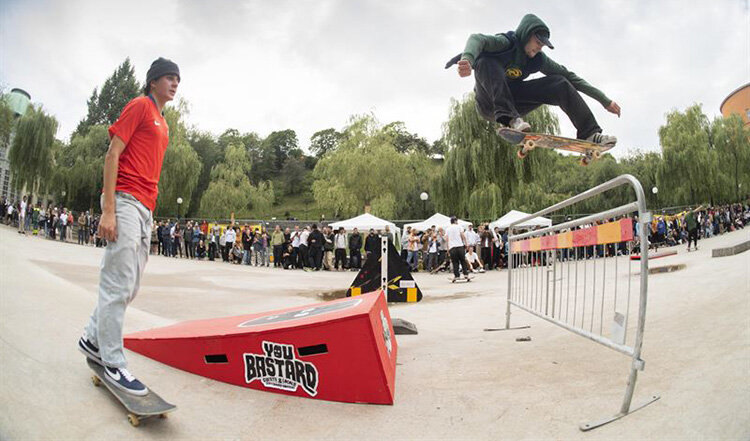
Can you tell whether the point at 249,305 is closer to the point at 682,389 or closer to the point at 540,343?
the point at 540,343

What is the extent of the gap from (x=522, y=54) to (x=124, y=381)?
4163mm

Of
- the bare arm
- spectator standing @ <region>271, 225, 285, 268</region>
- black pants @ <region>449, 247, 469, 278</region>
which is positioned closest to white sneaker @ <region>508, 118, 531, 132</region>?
the bare arm

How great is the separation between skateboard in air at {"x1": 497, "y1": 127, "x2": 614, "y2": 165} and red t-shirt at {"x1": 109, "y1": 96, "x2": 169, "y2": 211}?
2948 mm

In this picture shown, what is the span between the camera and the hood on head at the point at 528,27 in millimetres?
3898

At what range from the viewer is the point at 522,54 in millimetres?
4129

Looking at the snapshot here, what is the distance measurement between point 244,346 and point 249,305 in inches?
168

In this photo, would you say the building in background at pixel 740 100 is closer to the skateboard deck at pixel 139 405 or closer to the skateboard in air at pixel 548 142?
the skateboard in air at pixel 548 142

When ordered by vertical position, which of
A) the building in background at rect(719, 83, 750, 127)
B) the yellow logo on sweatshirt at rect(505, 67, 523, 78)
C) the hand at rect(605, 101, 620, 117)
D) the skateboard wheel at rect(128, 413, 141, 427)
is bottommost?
the skateboard wheel at rect(128, 413, 141, 427)

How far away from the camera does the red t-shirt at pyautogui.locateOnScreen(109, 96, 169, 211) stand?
248 centimetres

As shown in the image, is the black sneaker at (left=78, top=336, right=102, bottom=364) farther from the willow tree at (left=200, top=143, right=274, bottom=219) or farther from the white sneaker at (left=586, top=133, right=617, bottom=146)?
the willow tree at (left=200, top=143, right=274, bottom=219)

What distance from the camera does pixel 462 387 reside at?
297 cm

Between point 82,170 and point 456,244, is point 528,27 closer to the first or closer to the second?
point 456,244

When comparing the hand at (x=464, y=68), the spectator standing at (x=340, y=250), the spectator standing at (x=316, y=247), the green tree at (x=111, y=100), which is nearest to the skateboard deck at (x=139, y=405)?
the hand at (x=464, y=68)

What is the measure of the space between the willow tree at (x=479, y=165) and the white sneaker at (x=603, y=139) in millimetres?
13449
